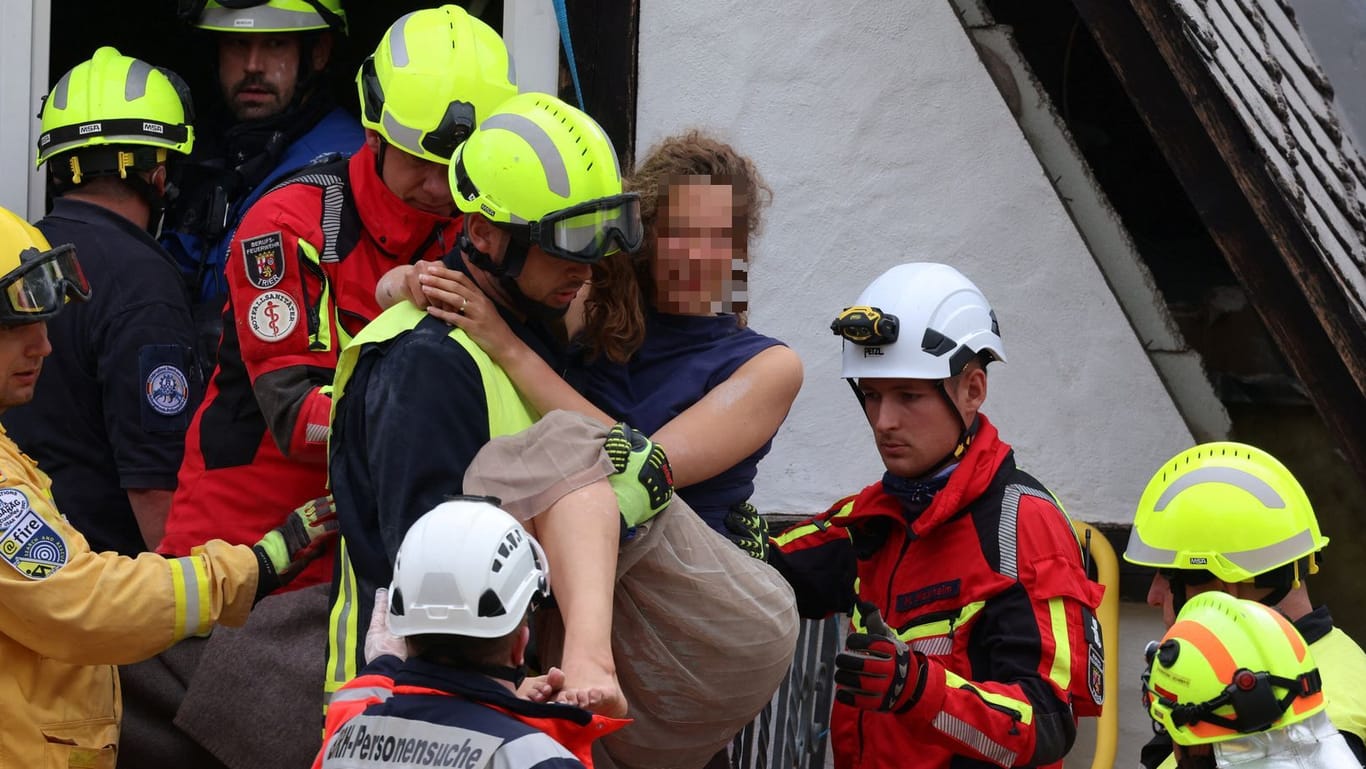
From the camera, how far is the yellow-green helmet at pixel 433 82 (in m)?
3.54

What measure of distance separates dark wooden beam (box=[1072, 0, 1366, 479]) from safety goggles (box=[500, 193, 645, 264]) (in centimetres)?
198

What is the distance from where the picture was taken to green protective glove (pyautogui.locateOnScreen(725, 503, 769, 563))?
3137 millimetres

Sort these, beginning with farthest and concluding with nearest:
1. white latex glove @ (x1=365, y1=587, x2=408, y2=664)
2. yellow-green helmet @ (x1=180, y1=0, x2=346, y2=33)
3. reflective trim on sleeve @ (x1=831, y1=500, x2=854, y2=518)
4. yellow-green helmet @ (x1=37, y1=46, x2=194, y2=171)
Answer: yellow-green helmet @ (x1=180, y1=0, x2=346, y2=33)
yellow-green helmet @ (x1=37, y1=46, x2=194, y2=171)
reflective trim on sleeve @ (x1=831, y1=500, x2=854, y2=518)
white latex glove @ (x1=365, y1=587, x2=408, y2=664)

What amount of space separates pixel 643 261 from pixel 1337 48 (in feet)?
8.95

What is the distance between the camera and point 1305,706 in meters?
2.74

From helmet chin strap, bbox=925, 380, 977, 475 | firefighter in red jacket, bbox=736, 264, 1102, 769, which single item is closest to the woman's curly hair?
firefighter in red jacket, bbox=736, 264, 1102, 769

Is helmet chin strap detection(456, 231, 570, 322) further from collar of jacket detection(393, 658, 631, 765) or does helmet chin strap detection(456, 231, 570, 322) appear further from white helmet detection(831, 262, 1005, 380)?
white helmet detection(831, 262, 1005, 380)

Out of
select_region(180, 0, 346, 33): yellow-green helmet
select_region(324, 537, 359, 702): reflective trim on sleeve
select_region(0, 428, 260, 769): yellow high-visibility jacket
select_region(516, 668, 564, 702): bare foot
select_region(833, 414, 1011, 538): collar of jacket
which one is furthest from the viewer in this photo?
select_region(180, 0, 346, 33): yellow-green helmet

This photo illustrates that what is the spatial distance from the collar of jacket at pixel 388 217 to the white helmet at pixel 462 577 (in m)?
1.35

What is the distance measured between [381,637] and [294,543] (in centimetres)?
84

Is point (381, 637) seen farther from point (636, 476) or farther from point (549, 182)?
point (549, 182)

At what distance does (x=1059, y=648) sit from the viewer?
3.30 m

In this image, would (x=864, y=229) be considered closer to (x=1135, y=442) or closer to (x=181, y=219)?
(x=1135, y=442)

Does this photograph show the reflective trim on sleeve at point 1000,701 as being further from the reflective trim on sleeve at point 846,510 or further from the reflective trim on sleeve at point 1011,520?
the reflective trim on sleeve at point 846,510
